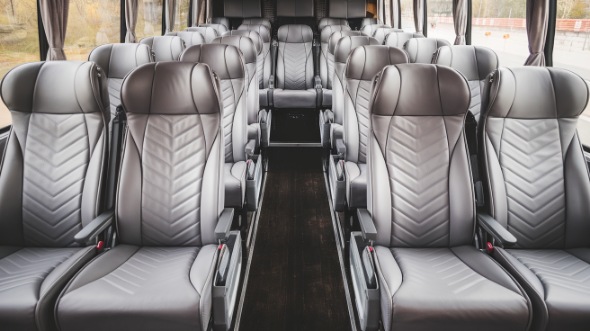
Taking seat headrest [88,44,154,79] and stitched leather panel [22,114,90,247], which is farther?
seat headrest [88,44,154,79]

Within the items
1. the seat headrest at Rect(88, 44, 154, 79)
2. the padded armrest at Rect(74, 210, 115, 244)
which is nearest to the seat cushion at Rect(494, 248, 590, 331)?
the padded armrest at Rect(74, 210, 115, 244)

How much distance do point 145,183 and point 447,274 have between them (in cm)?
142

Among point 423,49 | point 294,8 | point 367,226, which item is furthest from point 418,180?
point 294,8

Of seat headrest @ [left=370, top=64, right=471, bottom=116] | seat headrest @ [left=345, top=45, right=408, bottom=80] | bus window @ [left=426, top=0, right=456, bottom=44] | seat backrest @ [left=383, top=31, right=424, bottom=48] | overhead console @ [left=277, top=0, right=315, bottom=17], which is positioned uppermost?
overhead console @ [left=277, top=0, right=315, bottom=17]

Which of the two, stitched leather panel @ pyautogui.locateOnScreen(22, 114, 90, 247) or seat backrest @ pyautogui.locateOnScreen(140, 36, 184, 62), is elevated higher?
seat backrest @ pyautogui.locateOnScreen(140, 36, 184, 62)

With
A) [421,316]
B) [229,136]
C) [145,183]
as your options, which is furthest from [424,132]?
[229,136]

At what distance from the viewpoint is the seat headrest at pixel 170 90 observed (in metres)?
2.05

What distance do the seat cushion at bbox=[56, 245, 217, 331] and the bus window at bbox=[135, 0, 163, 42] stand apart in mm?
5096

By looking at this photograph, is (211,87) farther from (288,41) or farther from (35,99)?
(288,41)

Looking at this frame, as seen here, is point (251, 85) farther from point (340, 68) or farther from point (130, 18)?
point (130, 18)

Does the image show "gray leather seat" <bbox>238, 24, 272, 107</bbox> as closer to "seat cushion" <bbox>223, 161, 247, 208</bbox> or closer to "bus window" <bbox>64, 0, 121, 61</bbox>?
"bus window" <bbox>64, 0, 121, 61</bbox>

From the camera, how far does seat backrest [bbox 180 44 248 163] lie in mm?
3150

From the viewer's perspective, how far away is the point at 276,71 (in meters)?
5.95

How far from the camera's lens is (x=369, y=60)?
3.08 metres
